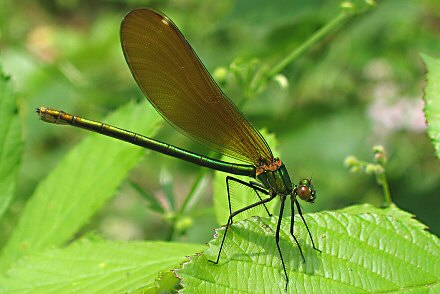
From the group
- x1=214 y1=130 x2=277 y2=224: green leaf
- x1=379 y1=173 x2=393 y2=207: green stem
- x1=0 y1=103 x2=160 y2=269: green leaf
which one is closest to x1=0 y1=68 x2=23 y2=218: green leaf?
x1=0 y1=103 x2=160 y2=269: green leaf

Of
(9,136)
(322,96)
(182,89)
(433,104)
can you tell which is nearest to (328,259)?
(433,104)

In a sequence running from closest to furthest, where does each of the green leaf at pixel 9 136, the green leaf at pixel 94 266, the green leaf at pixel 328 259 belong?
the green leaf at pixel 328 259 → the green leaf at pixel 94 266 → the green leaf at pixel 9 136

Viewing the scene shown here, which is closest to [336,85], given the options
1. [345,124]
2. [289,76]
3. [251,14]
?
[345,124]

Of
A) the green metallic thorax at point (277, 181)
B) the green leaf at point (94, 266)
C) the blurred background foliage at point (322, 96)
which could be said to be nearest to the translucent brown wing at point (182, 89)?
the green metallic thorax at point (277, 181)

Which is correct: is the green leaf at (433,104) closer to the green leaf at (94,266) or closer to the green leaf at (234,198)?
the green leaf at (234,198)

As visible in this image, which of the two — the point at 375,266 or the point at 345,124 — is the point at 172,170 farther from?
the point at 375,266

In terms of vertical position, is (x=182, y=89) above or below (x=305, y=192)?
above

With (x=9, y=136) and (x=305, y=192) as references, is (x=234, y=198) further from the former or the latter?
(x=9, y=136)
